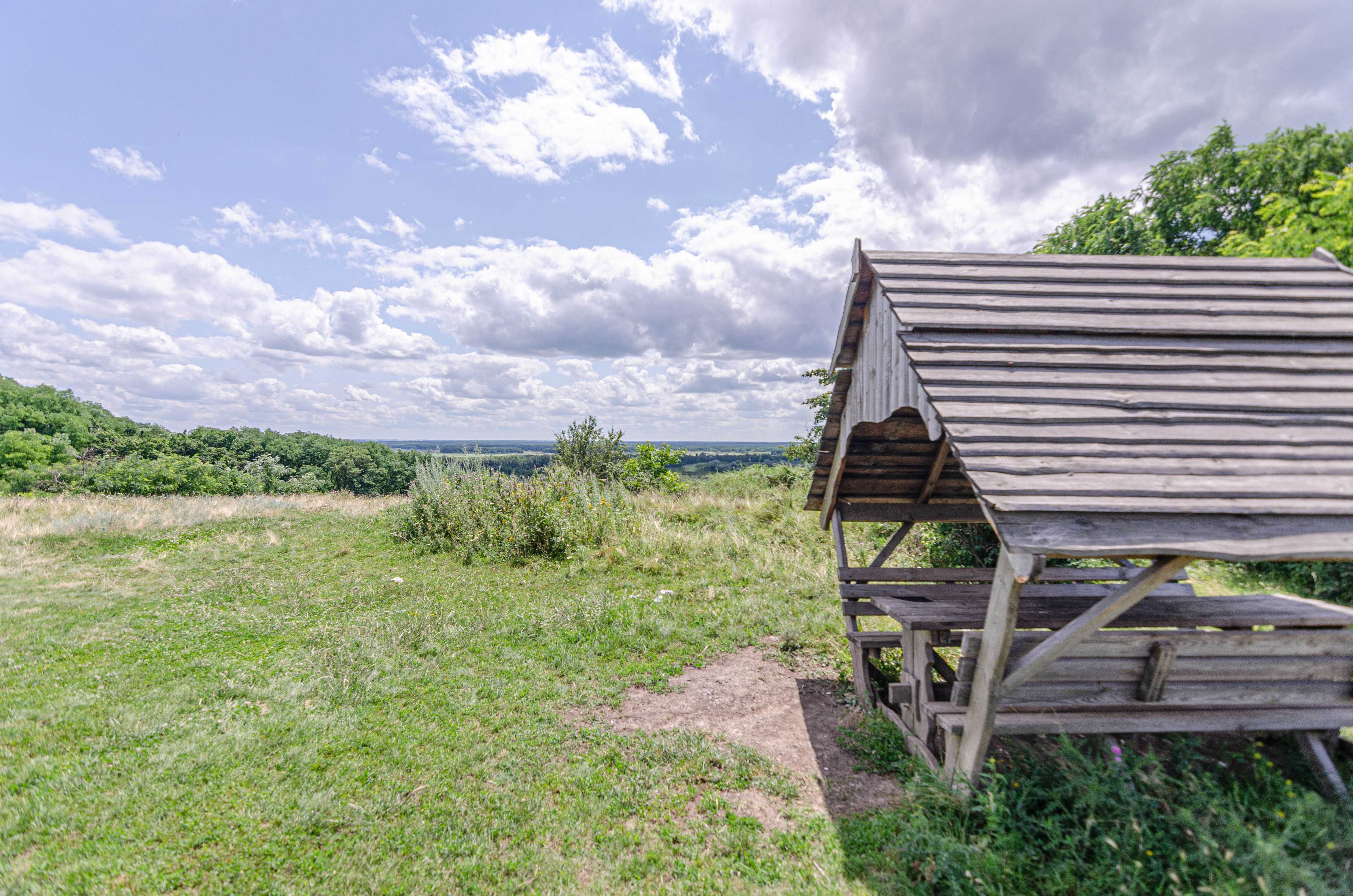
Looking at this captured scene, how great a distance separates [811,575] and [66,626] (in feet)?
33.4

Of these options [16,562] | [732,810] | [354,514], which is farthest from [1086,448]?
[354,514]

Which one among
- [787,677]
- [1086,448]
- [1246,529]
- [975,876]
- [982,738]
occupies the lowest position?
[787,677]

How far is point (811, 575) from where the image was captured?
8.73 metres

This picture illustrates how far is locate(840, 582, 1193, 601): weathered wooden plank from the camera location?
177 inches

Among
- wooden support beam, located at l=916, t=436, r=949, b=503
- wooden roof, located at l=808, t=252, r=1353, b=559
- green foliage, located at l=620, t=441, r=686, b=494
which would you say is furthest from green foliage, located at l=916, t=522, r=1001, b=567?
green foliage, located at l=620, t=441, r=686, b=494

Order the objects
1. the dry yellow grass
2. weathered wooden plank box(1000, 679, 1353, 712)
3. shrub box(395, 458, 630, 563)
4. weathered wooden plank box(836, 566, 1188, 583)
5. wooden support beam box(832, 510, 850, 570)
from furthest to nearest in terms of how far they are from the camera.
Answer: the dry yellow grass, shrub box(395, 458, 630, 563), wooden support beam box(832, 510, 850, 570), weathered wooden plank box(836, 566, 1188, 583), weathered wooden plank box(1000, 679, 1353, 712)

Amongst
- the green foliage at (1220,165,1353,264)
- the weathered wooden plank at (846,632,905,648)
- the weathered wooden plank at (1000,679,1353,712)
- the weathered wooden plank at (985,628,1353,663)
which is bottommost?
the weathered wooden plank at (846,632,905,648)

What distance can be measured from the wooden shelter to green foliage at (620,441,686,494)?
45.1ft

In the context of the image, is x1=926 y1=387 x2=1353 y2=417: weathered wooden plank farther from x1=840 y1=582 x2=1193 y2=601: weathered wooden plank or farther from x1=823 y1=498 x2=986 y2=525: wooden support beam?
x1=823 y1=498 x2=986 y2=525: wooden support beam

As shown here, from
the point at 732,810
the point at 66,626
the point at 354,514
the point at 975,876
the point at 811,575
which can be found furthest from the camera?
the point at 354,514

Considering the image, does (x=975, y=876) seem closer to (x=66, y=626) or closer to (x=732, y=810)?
(x=732, y=810)

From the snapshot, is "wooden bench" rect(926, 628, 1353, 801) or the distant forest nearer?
"wooden bench" rect(926, 628, 1353, 801)

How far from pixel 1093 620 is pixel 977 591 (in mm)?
2414

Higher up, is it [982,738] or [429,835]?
[982,738]
